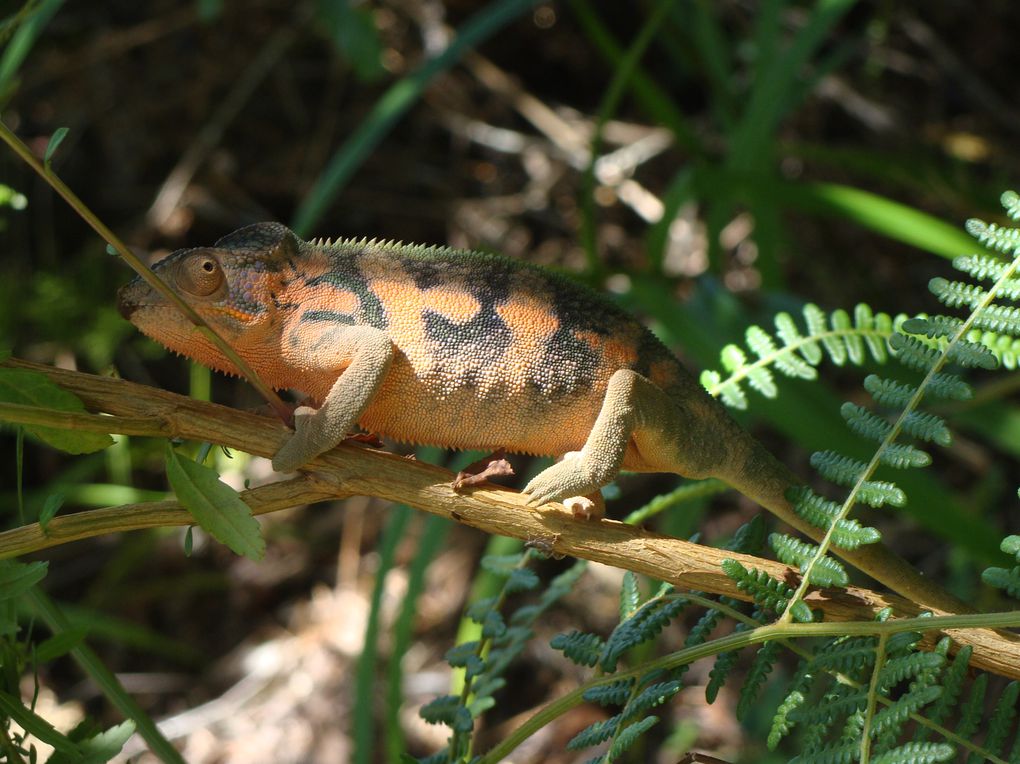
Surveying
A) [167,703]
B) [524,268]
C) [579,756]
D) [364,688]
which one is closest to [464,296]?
[524,268]

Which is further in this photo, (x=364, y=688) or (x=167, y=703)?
(x=167, y=703)

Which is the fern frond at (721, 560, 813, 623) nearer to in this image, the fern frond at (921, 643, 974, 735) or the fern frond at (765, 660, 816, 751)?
the fern frond at (765, 660, 816, 751)

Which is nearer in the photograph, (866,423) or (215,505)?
(215,505)

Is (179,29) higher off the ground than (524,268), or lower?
higher

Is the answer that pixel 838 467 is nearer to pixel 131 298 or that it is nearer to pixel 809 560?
pixel 809 560

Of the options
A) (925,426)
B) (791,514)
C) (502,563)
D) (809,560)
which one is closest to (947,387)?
(925,426)

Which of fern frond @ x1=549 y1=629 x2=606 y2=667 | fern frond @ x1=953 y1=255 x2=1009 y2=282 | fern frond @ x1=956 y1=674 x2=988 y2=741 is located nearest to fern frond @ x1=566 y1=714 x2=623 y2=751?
fern frond @ x1=549 y1=629 x2=606 y2=667

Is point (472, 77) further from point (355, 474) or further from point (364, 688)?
point (355, 474)
